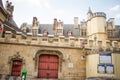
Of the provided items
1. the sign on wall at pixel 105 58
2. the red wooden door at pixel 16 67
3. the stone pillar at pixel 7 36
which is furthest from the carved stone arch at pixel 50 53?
the sign on wall at pixel 105 58

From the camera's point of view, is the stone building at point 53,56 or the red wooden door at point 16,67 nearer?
the stone building at point 53,56

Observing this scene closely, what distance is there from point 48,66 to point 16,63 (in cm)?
278

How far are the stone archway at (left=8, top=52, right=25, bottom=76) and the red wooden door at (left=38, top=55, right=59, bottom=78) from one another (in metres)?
1.64

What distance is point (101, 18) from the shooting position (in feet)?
82.3

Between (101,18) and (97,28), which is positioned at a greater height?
(101,18)

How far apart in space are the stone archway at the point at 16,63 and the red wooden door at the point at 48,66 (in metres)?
1.64

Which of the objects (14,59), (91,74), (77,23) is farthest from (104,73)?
(77,23)

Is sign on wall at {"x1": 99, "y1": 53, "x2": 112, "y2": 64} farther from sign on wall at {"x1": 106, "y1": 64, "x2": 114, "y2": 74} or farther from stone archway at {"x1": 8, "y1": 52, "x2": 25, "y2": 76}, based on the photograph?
stone archway at {"x1": 8, "y1": 52, "x2": 25, "y2": 76}

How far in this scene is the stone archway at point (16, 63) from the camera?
13.8 meters

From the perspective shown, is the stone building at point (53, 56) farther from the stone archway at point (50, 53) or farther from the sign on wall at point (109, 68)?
the sign on wall at point (109, 68)

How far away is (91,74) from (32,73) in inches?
192

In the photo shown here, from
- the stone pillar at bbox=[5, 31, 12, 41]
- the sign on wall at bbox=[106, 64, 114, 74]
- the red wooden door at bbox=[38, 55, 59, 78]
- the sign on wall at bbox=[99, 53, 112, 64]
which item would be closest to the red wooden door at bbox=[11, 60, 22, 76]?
the red wooden door at bbox=[38, 55, 59, 78]

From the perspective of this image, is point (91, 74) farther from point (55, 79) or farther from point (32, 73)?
point (32, 73)

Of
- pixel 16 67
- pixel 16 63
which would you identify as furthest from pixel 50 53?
pixel 16 67
